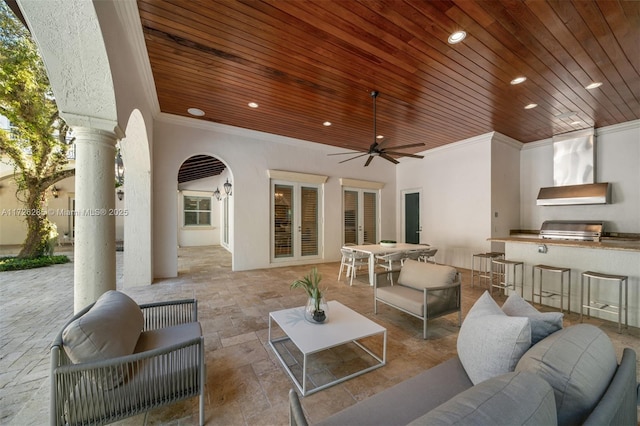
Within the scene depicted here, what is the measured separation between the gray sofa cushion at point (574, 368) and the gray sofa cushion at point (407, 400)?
0.45 meters

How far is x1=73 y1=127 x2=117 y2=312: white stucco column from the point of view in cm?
203

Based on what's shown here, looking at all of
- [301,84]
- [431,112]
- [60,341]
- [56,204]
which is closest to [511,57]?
[431,112]

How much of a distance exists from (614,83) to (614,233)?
3.36 meters

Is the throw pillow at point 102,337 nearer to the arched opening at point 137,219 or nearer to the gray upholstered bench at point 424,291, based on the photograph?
the gray upholstered bench at point 424,291

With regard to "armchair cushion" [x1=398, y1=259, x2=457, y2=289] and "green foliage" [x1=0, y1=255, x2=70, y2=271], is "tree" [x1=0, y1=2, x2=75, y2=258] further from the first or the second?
"armchair cushion" [x1=398, y1=259, x2=457, y2=289]

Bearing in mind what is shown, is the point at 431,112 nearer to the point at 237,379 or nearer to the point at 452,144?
the point at 452,144

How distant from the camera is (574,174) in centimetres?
550

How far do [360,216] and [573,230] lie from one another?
483cm

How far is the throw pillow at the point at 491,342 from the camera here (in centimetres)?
122

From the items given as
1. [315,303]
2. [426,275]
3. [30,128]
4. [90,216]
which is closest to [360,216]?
[426,275]

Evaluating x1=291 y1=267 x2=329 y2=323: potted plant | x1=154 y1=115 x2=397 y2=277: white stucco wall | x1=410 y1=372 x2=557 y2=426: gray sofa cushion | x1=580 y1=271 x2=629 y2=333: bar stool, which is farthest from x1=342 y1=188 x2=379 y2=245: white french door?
x1=410 y1=372 x2=557 y2=426: gray sofa cushion

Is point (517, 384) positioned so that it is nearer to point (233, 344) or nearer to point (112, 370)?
point (112, 370)

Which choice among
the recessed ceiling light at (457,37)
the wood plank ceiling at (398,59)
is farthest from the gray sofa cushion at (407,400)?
the recessed ceiling light at (457,37)

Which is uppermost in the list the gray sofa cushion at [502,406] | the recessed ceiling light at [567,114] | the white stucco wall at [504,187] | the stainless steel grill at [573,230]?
the recessed ceiling light at [567,114]
